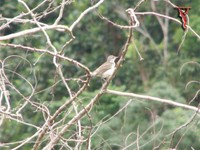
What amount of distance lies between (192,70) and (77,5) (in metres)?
2.35

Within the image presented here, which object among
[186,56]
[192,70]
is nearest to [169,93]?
[192,70]

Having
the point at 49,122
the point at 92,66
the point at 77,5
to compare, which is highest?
the point at 49,122

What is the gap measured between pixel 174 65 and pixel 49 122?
31.8 ft

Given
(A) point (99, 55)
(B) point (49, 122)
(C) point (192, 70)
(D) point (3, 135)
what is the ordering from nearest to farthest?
(B) point (49, 122), (D) point (3, 135), (C) point (192, 70), (A) point (99, 55)

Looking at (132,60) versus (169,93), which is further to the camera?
(132,60)

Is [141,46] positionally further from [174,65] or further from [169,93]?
[169,93]

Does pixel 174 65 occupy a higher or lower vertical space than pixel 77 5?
lower

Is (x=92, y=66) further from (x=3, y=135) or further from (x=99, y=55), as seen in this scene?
(x=3, y=135)

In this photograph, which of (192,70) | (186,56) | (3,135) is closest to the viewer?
(3,135)

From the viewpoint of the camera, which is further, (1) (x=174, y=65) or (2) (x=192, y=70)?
(1) (x=174, y=65)

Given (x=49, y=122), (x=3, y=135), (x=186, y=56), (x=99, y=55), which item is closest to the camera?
(x=49, y=122)

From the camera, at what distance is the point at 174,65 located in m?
14.9

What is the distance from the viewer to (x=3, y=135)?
41.8 feet

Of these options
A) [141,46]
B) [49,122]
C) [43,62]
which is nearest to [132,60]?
[141,46]
